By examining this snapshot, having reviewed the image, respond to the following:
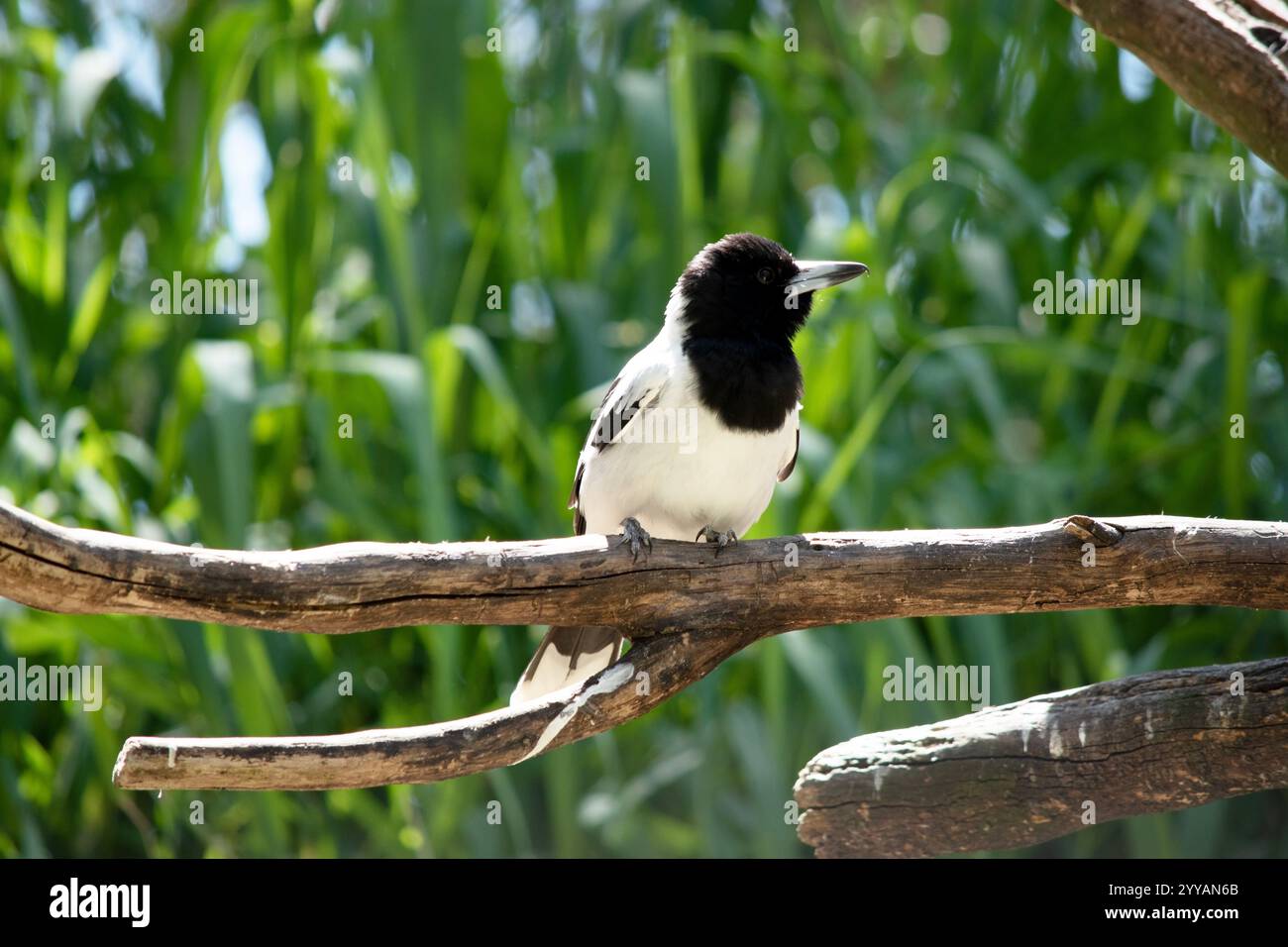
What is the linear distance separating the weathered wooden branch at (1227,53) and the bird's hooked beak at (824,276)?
31.1 inches

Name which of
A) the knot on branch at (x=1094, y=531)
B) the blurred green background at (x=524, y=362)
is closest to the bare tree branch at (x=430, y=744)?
the knot on branch at (x=1094, y=531)

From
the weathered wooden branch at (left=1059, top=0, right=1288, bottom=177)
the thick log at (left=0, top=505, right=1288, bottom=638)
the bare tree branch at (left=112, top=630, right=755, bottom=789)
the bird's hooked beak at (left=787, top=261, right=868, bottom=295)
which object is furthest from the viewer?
the bird's hooked beak at (left=787, top=261, right=868, bottom=295)

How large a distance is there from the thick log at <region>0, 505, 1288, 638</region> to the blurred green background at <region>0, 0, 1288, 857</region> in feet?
3.92

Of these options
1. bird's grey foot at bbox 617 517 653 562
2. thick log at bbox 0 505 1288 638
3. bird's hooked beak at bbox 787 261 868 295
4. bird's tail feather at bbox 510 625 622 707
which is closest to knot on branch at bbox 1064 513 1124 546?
thick log at bbox 0 505 1288 638

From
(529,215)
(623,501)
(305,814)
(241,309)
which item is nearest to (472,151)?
(529,215)

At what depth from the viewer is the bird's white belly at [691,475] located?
2.80m

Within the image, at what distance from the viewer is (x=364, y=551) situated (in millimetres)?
2191

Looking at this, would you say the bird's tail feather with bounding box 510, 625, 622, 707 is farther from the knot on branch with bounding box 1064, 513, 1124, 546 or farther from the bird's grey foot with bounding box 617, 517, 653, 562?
the knot on branch with bounding box 1064, 513, 1124, 546

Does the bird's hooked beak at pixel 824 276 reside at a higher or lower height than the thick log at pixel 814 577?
higher

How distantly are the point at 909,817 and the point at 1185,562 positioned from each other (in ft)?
2.31

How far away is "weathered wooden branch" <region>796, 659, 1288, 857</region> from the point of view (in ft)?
7.83

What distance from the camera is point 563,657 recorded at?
2873 millimetres

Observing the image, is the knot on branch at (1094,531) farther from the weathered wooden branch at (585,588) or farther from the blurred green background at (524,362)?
the blurred green background at (524,362)

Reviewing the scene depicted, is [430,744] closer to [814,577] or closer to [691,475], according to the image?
[814,577]
